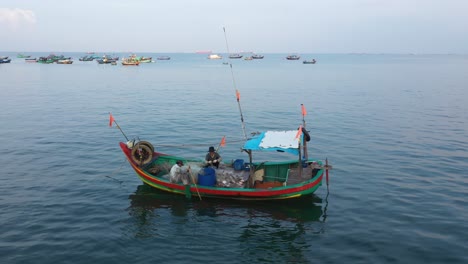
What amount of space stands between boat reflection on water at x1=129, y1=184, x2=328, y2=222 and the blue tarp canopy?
261 cm

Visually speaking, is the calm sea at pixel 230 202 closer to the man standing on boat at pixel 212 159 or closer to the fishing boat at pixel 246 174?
the fishing boat at pixel 246 174

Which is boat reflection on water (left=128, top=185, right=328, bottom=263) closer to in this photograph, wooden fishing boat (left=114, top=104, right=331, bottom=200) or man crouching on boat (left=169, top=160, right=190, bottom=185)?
wooden fishing boat (left=114, top=104, right=331, bottom=200)

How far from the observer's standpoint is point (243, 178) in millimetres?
18750

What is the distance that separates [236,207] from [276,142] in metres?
3.63

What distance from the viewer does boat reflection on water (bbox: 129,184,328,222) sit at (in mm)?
17219

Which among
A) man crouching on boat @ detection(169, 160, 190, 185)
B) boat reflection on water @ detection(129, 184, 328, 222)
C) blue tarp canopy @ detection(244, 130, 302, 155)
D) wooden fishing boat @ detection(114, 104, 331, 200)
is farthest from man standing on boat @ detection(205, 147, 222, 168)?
boat reflection on water @ detection(129, 184, 328, 222)

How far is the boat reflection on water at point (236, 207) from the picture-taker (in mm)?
17219

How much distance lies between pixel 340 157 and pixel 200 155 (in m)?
9.62

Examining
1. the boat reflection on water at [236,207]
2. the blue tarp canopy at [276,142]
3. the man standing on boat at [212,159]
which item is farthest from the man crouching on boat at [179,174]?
the blue tarp canopy at [276,142]

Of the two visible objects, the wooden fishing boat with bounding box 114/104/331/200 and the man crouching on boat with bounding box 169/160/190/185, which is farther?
the man crouching on boat with bounding box 169/160/190/185

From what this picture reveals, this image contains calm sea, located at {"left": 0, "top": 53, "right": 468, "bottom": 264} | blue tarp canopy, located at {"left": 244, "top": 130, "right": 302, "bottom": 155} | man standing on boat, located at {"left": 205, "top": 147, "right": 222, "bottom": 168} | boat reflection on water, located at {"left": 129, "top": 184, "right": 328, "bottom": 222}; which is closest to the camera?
calm sea, located at {"left": 0, "top": 53, "right": 468, "bottom": 264}

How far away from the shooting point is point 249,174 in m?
18.6

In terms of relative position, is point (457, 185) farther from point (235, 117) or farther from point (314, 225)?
point (235, 117)

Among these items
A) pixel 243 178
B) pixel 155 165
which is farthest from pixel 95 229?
pixel 243 178
